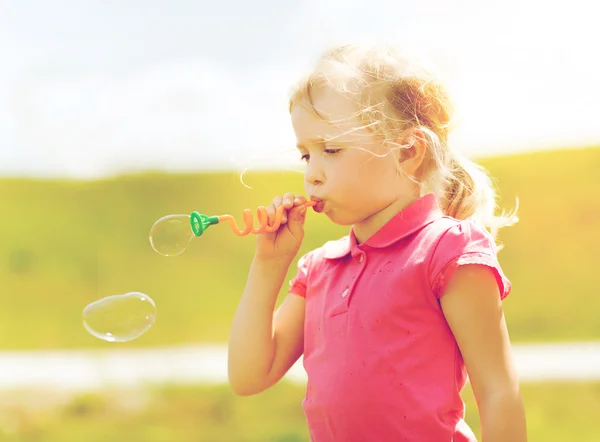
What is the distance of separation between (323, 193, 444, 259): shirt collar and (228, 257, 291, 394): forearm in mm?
183

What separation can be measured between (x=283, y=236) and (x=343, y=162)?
0.24m

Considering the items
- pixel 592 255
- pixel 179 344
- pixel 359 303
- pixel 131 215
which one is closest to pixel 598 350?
pixel 592 255

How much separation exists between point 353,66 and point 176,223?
1.59 ft

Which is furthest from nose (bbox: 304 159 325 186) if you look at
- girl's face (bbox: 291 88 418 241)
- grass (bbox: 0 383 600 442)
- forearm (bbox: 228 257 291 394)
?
grass (bbox: 0 383 600 442)

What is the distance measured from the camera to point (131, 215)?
5867mm

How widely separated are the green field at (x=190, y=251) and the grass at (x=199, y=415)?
4.08 feet

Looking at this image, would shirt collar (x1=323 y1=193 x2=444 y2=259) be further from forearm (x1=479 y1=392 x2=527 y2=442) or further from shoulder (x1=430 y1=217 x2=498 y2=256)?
forearm (x1=479 y1=392 x2=527 y2=442)

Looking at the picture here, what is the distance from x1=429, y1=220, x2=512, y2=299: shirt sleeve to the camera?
1.40 metres

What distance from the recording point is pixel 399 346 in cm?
143

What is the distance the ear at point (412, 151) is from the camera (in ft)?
5.10

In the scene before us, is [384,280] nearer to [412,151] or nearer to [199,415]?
[412,151]

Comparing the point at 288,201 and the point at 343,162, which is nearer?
the point at 343,162

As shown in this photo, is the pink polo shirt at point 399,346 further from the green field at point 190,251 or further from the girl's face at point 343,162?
the green field at point 190,251

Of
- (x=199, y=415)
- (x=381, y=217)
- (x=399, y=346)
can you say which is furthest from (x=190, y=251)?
(x=399, y=346)
